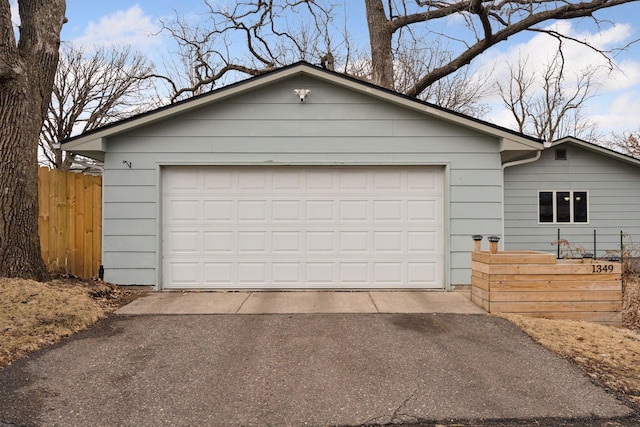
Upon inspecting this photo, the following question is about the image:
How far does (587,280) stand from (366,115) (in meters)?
4.10

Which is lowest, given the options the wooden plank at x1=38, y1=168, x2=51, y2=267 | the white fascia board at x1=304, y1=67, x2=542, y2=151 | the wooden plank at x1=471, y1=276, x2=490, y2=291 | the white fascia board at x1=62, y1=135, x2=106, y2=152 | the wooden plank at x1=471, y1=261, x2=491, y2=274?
the wooden plank at x1=471, y1=276, x2=490, y2=291

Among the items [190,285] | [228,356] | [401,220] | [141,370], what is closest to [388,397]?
[228,356]

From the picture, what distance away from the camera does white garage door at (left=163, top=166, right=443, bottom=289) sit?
6809mm

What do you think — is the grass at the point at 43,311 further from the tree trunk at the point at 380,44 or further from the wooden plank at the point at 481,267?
the tree trunk at the point at 380,44

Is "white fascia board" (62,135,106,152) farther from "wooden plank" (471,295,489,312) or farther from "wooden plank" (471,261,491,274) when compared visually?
"wooden plank" (471,295,489,312)

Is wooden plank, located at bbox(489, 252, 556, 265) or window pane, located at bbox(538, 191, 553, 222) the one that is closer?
wooden plank, located at bbox(489, 252, 556, 265)

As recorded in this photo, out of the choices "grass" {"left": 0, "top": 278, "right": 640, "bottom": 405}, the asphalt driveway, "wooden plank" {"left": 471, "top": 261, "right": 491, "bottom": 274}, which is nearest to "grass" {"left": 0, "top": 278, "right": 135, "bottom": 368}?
"grass" {"left": 0, "top": 278, "right": 640, "bottom": 405}

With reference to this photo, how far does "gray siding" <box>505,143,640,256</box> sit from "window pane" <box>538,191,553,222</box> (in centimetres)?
16

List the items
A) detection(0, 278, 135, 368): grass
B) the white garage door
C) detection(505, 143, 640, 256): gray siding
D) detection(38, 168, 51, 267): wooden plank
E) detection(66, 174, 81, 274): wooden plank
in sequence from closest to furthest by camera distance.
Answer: detection(0, 278, 135, 368): grass < detection(38, 168, 51, 267): wooden plank < the white garage door < detection(66, 174, 81, 274): wooden plank < detection(505, 143, 640, 256): gray siding

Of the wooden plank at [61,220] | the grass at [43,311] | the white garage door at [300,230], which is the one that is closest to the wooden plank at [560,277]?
the white garage door at [300,230]

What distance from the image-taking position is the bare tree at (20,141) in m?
5.65

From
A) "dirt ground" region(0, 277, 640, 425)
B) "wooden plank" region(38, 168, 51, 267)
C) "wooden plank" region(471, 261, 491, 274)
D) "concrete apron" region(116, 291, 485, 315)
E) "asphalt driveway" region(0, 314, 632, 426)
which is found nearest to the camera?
"asphalt driveway" region(0, 314, 632, 426)

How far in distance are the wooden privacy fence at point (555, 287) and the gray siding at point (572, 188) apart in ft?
19.5

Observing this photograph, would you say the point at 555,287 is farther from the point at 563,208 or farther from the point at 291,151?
the point at 563,208
